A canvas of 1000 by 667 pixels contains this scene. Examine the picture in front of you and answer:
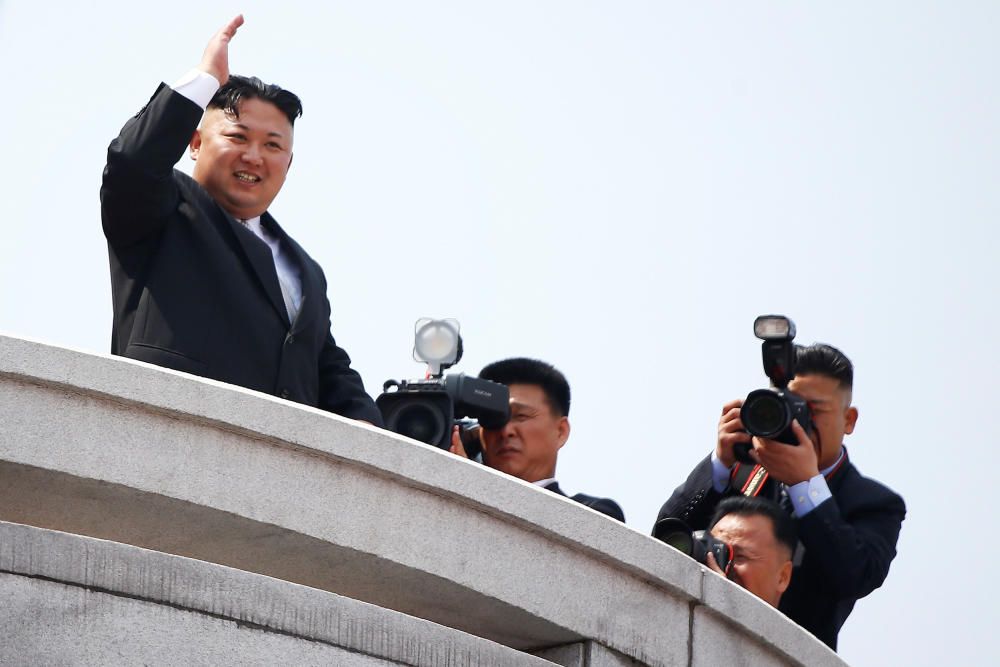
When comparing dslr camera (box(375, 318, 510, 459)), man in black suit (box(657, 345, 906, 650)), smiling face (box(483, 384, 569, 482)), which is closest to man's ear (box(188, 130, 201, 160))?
dslr camera (box(375, 318, 510, 459))

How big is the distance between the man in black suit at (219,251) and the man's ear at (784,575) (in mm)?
1661

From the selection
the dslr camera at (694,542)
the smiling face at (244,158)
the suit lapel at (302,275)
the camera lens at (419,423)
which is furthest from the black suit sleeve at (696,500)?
the smiling face at (244,158)

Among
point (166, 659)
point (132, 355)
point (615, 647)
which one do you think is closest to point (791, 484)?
point (615, 647)

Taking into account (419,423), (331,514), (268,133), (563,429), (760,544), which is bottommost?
(331,514)

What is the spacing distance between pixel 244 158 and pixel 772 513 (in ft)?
7.52

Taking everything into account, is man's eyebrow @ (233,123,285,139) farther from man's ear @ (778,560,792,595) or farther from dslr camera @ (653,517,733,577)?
man's ear @ (778,560,792,595)

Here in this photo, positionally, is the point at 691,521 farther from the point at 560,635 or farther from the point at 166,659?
the point at 166,659

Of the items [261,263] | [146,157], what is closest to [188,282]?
[261,263]

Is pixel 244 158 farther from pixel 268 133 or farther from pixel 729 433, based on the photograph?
pixel 729 433

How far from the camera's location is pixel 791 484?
6.14 meters

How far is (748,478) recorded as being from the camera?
257 inches

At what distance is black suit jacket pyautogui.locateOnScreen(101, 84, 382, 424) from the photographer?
4.82 metres

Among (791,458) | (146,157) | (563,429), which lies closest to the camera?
(146,157)

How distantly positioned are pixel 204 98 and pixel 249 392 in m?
1.07
